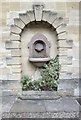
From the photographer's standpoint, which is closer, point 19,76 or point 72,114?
point 72,114

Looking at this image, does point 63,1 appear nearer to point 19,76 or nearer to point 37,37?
point 37,37

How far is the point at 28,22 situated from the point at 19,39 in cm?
42

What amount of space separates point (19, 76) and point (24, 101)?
0.75 metres

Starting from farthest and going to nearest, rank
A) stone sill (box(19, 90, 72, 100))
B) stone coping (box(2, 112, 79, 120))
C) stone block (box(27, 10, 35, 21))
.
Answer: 1. stone block (box(27, 10, 35, 21))
2. stone sill (box(19, 90, 72, 100))
3. stone coping (box(2, 112, 79, 120))

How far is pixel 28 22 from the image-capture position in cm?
545

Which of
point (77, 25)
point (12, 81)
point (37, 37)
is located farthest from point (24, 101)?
point (77, 25)

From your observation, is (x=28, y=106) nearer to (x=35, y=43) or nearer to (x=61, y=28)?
(x=35, y=43)

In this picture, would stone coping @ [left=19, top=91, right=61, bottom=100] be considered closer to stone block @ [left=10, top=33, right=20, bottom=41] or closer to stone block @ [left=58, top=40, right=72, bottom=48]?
stone block @ [left=58, top=40, right=72, bottom=48]

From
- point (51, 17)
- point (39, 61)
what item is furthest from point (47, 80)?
point (51, 17)

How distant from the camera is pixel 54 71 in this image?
18.2ft

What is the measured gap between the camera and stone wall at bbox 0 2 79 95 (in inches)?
214

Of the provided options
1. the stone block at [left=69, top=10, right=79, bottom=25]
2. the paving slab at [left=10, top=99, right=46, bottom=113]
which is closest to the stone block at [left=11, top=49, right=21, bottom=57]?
the paving slab at [left=10, top=99, right=46, bottom=113]

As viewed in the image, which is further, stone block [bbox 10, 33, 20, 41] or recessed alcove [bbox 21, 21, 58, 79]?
recessed alcove [bbox 21, 21, 58, 79]

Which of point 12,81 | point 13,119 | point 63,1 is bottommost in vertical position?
point 13,119
